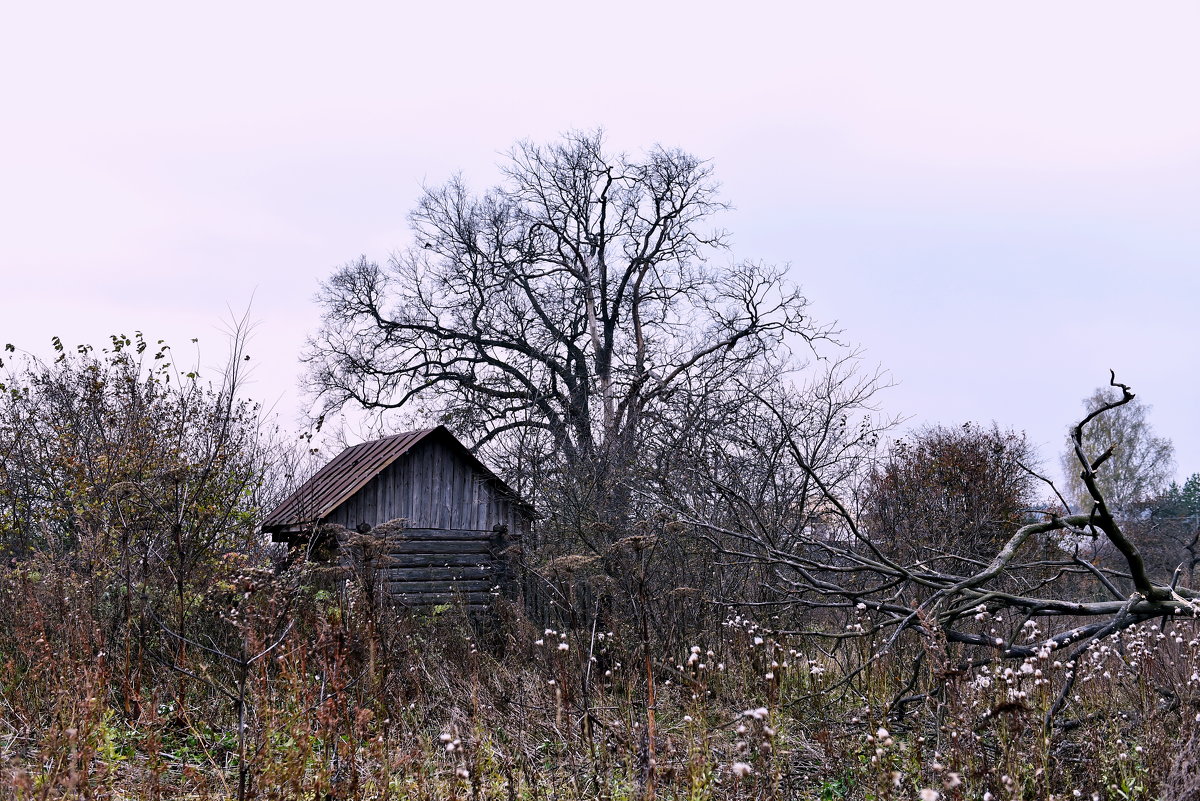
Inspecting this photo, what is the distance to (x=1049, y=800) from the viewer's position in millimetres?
3141

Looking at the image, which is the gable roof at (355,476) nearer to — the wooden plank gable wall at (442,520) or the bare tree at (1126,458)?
the wooden plank gable wall at (442,520)

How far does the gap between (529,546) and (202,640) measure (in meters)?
6.13

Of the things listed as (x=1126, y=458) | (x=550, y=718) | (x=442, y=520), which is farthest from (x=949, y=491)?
(x=1126, y=458)

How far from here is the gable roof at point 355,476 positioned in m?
14.2

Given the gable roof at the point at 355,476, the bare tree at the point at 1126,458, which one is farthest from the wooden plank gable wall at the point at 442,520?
the bare tree at the point at 1126,458

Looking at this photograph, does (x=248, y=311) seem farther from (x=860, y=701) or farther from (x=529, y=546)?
(x=529, y=546)

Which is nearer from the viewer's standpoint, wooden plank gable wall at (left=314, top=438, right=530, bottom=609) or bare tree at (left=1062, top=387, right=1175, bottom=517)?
wooden plank gable wall at (left=314, top=438, right=530, bottom=609)

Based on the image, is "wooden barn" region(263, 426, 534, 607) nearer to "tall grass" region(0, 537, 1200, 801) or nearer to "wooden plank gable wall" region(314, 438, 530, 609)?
"wooden plank gable wall" region(314, 438, 530, 609)

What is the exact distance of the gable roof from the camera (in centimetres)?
1419

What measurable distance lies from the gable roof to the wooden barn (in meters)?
0.02

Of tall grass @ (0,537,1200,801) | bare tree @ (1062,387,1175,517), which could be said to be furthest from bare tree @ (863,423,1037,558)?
bare tree @ (1062,387,1175,517)

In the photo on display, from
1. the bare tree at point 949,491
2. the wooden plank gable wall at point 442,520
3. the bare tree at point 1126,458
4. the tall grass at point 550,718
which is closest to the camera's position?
the tall grass at point 550,718

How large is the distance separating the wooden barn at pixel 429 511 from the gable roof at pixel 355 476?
0.07 ft

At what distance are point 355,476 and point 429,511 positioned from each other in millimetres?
1405
